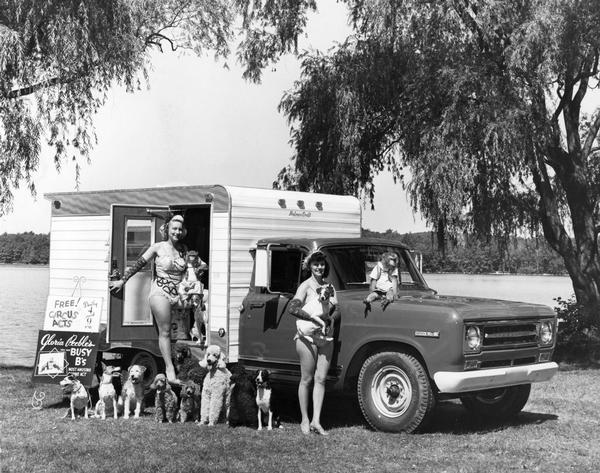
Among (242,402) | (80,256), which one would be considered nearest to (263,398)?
(242,402)

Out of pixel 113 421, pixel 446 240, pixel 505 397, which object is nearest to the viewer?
pixel 113 421

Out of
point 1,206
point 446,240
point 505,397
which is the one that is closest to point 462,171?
point 446,240

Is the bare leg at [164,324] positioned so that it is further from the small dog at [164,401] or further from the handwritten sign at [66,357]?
the handwritten sign at [66,357]

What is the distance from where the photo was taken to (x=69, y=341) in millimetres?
10367

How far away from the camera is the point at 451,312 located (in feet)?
27.1

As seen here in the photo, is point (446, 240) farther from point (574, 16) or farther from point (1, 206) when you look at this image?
point (1, 206)

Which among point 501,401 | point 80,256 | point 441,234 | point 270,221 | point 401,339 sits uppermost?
point 441,234

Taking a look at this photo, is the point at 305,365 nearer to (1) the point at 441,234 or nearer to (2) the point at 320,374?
(2) the point at 320,374

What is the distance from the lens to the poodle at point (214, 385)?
885 centimetres

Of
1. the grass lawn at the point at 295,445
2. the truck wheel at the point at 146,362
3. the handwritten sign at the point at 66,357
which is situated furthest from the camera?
the truck wheel at the point at 146,362

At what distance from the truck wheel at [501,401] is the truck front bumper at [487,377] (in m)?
0.78

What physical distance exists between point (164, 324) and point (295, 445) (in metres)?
2.43

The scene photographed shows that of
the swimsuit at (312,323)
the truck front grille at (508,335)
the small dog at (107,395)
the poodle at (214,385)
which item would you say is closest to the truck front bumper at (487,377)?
the truck front grille at (508,335)

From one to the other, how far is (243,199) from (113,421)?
2864mm
